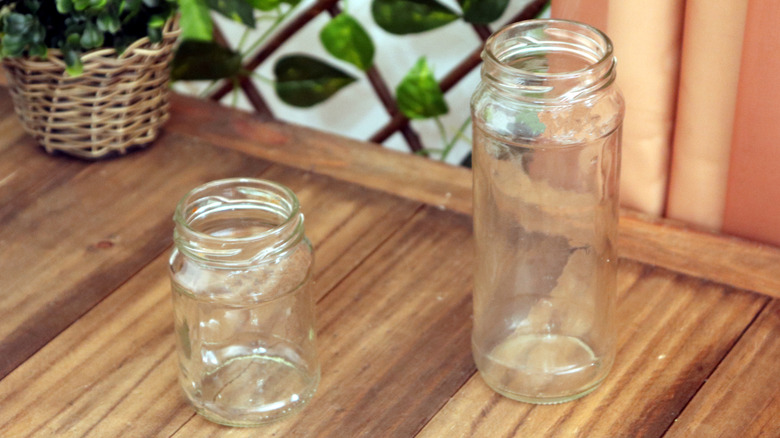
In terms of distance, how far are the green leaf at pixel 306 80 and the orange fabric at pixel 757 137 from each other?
43cm

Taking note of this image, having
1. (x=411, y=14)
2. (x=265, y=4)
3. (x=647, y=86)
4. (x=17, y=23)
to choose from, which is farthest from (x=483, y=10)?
(x=17, y=23)

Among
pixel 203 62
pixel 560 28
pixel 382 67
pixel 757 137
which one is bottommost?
pixel 382 67

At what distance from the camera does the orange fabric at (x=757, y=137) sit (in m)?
0.54

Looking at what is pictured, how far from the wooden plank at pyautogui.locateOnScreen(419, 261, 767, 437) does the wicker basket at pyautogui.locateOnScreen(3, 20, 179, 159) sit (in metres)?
0.32

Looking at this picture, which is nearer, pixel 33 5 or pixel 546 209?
pixel 546 209

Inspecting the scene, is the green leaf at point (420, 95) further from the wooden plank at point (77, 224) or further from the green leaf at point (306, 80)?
the wooden plank at point (77, 224)

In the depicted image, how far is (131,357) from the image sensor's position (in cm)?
55

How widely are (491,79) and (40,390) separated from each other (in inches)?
11.3

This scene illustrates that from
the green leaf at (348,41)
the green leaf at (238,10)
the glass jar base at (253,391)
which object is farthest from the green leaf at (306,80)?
the glass jar base at (253,391)

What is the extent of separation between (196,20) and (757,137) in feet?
1.76

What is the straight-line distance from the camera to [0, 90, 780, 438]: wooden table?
506mm

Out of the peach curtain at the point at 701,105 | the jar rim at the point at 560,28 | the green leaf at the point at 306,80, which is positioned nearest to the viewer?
the jar rim at the point at 560,28

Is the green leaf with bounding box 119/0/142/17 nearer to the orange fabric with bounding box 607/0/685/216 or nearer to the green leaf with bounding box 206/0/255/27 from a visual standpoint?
the green leaf with bounding box 206/0/255/27

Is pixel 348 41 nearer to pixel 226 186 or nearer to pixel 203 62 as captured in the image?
pixel 203 62
